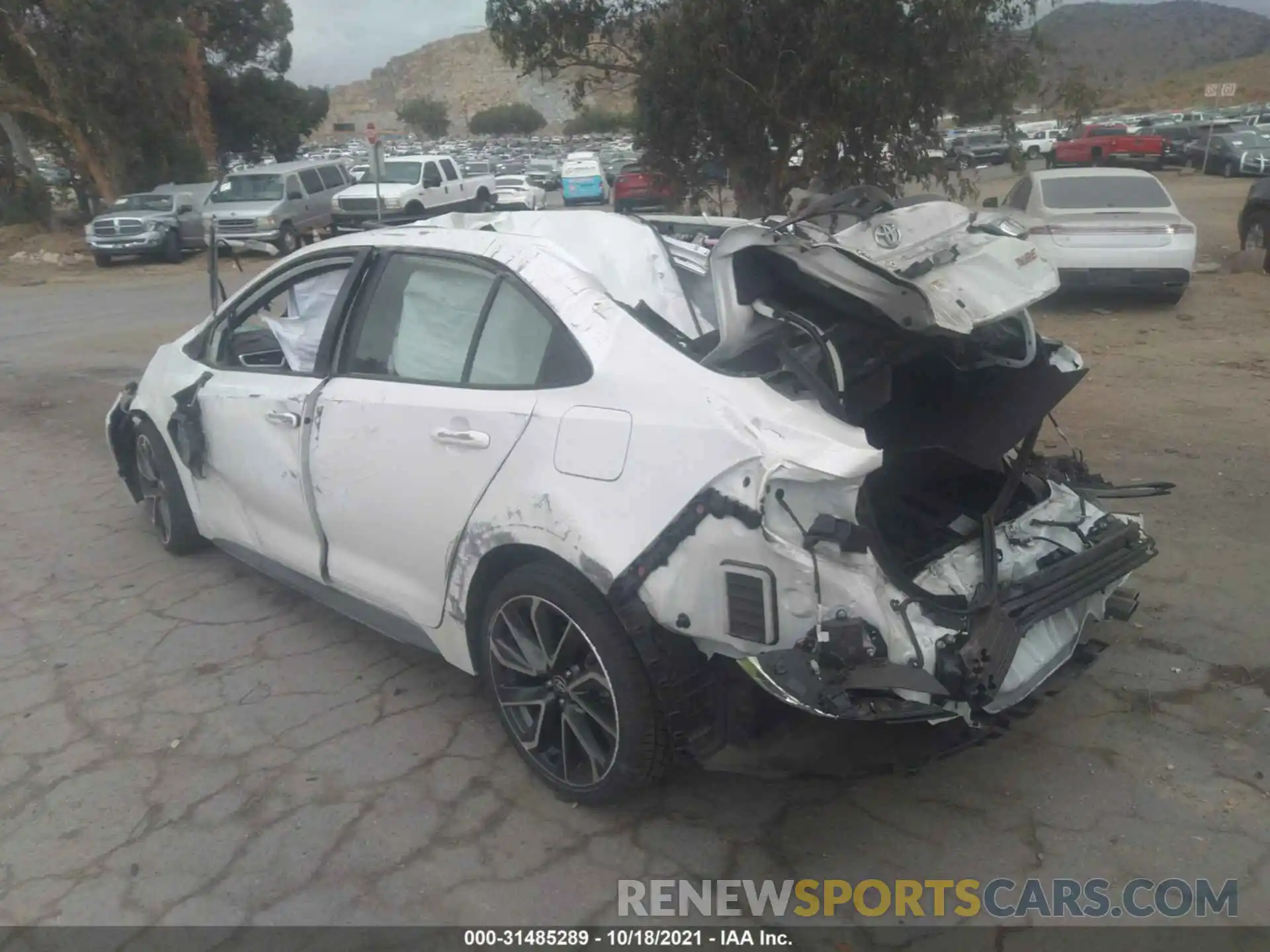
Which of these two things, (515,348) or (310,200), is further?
(310,200)

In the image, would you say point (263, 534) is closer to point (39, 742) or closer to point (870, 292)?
point (39, 742)

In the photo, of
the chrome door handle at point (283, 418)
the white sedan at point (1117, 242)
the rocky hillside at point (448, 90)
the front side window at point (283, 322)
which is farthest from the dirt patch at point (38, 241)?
the rocky hillside at point (448, 90)

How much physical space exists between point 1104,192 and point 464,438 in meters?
10.7

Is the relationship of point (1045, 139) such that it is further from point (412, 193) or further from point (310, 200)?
point (310, 200)

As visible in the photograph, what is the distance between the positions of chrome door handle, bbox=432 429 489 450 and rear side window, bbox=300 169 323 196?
73.6 feet

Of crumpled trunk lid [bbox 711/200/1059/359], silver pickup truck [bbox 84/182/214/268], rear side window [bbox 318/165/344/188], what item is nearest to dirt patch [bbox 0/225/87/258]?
silver pickup truck [bbox 84/182/214/268]

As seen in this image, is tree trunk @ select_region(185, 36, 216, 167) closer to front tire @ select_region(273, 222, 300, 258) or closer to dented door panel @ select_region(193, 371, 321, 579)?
front tire @ select_region(273, 222, 300, 258)

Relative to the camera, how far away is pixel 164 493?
206 inches

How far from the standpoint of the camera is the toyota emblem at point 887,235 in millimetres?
3436

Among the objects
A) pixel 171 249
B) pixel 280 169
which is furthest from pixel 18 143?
pixel 280 169

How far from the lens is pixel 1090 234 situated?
11.2 m

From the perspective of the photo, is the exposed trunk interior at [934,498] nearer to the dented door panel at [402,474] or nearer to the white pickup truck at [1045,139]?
the dented door panel at [402,474]

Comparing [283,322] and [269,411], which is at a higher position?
[283,322]

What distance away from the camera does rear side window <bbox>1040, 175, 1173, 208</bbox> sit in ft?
38.2
